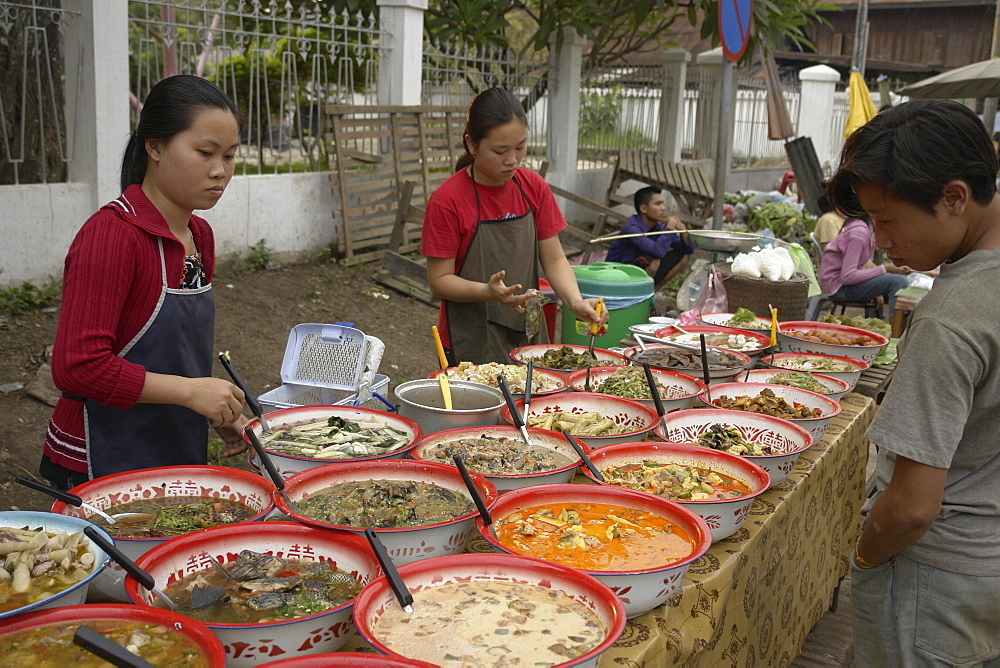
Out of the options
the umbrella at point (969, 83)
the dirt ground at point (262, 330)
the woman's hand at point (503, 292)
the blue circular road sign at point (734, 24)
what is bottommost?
the dirt ground at point (262, 330)

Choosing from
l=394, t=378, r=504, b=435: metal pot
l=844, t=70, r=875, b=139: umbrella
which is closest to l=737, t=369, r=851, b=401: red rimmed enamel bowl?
l=394, t=378, r=504, b=435: metal pot

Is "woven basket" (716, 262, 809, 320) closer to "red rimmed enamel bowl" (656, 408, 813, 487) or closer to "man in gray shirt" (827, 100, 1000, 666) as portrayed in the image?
"red rimmed enamel bowl" (656, 408, 813, 487)

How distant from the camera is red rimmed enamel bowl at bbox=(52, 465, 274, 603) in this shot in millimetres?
1739

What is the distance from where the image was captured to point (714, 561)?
1909 mm

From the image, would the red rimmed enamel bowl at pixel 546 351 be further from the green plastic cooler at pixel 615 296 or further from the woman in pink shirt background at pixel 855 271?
the woman in pink shirt background at pixel 855 271

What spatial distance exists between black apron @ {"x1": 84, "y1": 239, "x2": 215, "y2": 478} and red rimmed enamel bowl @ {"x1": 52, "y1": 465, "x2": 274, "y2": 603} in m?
0.26

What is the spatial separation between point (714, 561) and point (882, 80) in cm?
1754

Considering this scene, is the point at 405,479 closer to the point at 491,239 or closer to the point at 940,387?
the point at 940,387

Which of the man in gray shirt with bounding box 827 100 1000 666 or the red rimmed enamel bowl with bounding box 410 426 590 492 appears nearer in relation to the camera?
the man in gray shirt with bounding box 827 100 1000 666

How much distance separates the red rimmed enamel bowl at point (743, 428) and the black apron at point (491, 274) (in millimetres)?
1025

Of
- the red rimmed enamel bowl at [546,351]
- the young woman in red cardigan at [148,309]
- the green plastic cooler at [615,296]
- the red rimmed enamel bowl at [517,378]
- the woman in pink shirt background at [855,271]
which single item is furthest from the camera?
the woman in pink shirt background at [855,271]

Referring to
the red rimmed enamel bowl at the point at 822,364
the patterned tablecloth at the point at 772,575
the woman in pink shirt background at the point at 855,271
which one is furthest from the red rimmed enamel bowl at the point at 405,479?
the woman in pink shirt background at the point at 855,271

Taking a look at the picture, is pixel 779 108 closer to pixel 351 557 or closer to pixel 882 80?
pixel 882 80

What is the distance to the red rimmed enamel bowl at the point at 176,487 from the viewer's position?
174 cm
